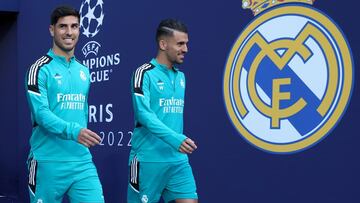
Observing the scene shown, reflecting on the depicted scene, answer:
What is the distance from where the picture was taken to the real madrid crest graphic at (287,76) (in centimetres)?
375

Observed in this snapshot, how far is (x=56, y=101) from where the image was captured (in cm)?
378

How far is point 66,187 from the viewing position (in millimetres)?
3785

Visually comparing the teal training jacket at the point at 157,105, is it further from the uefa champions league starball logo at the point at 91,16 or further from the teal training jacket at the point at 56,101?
the uefa champions league starball logo at the point at 91,16

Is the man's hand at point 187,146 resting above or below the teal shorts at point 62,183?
above

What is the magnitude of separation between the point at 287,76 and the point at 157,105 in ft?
2.84

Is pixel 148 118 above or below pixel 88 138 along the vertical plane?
above

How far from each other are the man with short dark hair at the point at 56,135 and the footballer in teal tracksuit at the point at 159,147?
1.18ft

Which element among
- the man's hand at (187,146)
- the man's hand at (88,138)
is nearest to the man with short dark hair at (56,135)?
→ the man's hand at (88,138)

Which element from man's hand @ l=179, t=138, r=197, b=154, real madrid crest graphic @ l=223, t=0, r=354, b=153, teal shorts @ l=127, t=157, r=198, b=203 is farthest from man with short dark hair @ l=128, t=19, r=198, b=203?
real madrid crest graphic @ l=223, t=0, r=354, b=153

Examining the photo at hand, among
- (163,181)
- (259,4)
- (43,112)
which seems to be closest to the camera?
(43,112)

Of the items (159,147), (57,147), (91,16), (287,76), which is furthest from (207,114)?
(91,16)

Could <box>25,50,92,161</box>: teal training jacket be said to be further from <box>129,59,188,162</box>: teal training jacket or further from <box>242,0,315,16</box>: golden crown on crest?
<box>242,0,315,16</box>: golden crown on crest

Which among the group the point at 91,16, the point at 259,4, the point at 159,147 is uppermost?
the point at 91,16

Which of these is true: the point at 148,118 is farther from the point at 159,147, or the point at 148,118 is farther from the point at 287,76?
the point at 287,76
